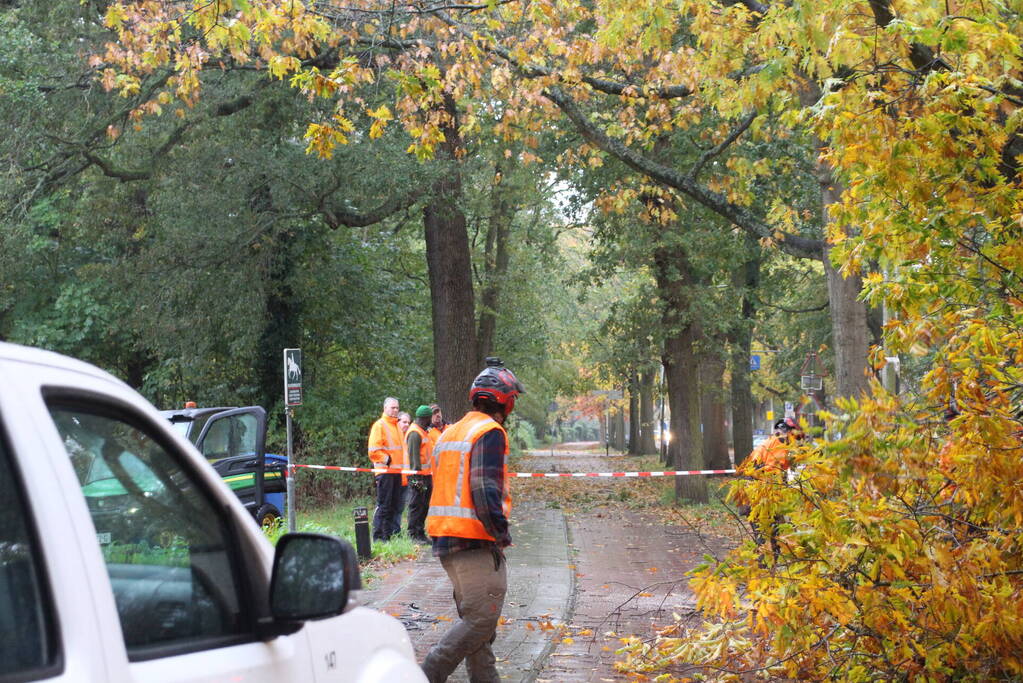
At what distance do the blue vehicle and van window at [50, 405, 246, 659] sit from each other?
501 inches

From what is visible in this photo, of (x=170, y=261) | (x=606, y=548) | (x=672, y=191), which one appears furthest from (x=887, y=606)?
(x=170, y=261)

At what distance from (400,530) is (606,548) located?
9.13ft

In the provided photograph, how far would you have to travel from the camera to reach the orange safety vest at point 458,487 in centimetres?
656

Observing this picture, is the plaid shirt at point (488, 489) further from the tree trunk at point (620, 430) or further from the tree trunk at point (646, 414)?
the tree trunk at point (620, 430)

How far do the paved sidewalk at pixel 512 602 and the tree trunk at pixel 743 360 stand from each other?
1344 cm

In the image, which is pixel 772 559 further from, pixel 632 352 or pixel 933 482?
pixel 632 352

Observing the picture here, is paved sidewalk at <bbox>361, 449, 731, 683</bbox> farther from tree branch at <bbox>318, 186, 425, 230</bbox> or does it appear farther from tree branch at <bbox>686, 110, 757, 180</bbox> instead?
tree branch at <bbox>318, 186, 425, 230</bbox>

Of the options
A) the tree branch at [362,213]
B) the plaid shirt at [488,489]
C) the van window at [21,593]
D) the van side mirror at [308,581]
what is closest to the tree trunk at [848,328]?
the plaid shirt at [488,489]

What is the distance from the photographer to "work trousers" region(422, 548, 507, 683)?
6602 mm

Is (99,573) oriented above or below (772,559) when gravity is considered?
above

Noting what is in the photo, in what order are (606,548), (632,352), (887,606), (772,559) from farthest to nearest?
1. (632,352)
2. (606,548)
3. (772,559)
4. (887,606)

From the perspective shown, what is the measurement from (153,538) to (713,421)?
3355cm

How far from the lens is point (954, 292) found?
7.14 metres

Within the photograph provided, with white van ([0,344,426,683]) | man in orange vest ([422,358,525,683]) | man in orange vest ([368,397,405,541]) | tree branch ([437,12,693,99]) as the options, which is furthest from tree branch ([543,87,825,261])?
white van ([0,344,426,683])
